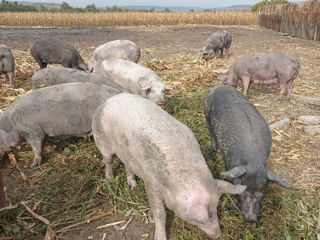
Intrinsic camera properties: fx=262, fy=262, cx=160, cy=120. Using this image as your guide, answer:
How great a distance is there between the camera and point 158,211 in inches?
120

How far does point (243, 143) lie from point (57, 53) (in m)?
8.30

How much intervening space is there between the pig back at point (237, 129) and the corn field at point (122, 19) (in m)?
31.3

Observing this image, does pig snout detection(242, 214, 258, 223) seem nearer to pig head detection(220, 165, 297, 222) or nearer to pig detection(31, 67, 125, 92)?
pig head detection(220, 165, 297, 222)

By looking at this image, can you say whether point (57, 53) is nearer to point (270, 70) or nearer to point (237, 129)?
point (270, 70)

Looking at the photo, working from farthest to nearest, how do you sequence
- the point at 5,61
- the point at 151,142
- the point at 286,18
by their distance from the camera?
the point at 286,18 → the point at 5,61 → the point at 151,142

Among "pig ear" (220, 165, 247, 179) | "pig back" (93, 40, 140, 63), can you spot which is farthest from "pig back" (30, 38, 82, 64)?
"pig ear" (220, 165, 247, 179)

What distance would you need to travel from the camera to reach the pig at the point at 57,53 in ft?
31.7

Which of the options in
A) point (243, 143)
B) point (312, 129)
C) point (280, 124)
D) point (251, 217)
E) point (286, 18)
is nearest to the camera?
point (251, 217)

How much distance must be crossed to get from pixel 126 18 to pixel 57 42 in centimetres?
2553

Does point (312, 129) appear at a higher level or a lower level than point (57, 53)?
lower

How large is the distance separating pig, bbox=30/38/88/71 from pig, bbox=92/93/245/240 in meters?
6.82

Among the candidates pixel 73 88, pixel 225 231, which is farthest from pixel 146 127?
pixel 73 88

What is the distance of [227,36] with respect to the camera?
13.8m

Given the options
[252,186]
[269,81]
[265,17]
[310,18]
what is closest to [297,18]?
[310,18]
